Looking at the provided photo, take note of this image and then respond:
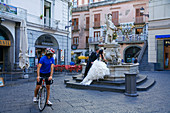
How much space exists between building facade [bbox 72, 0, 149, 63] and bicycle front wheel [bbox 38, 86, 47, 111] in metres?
23.0

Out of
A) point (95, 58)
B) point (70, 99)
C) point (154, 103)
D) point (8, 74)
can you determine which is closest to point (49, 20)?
point (8, 74)

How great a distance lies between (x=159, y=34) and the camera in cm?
1875

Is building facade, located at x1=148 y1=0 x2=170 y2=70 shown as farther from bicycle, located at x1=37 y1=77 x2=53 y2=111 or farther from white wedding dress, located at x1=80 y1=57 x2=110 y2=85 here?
bicycle, located at x1=37 y1=77 x2=53 y2=111

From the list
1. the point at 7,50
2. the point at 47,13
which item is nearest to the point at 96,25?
the point at 47,13

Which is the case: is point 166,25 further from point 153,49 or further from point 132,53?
point 132,53

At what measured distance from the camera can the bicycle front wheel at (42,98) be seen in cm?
473

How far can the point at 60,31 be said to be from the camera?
20.4 metres

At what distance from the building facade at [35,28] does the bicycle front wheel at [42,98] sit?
8.29 m

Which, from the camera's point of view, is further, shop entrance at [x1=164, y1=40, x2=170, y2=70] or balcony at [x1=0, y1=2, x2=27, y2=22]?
shop entrance at [x1=164, y1=40, x2=170, y2=70]

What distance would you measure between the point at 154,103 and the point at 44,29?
48.3ft

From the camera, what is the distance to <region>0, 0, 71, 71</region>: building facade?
46.0ft

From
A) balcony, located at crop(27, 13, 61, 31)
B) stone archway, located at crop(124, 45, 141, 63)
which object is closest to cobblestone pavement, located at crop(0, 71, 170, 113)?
balcony, located at crop(27, 13, 61, 31)

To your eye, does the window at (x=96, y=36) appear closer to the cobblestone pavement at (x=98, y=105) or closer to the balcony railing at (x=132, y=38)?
the balcony railing at (x=132, y=38)

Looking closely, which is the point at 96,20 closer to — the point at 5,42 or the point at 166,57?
the point at 166,57
